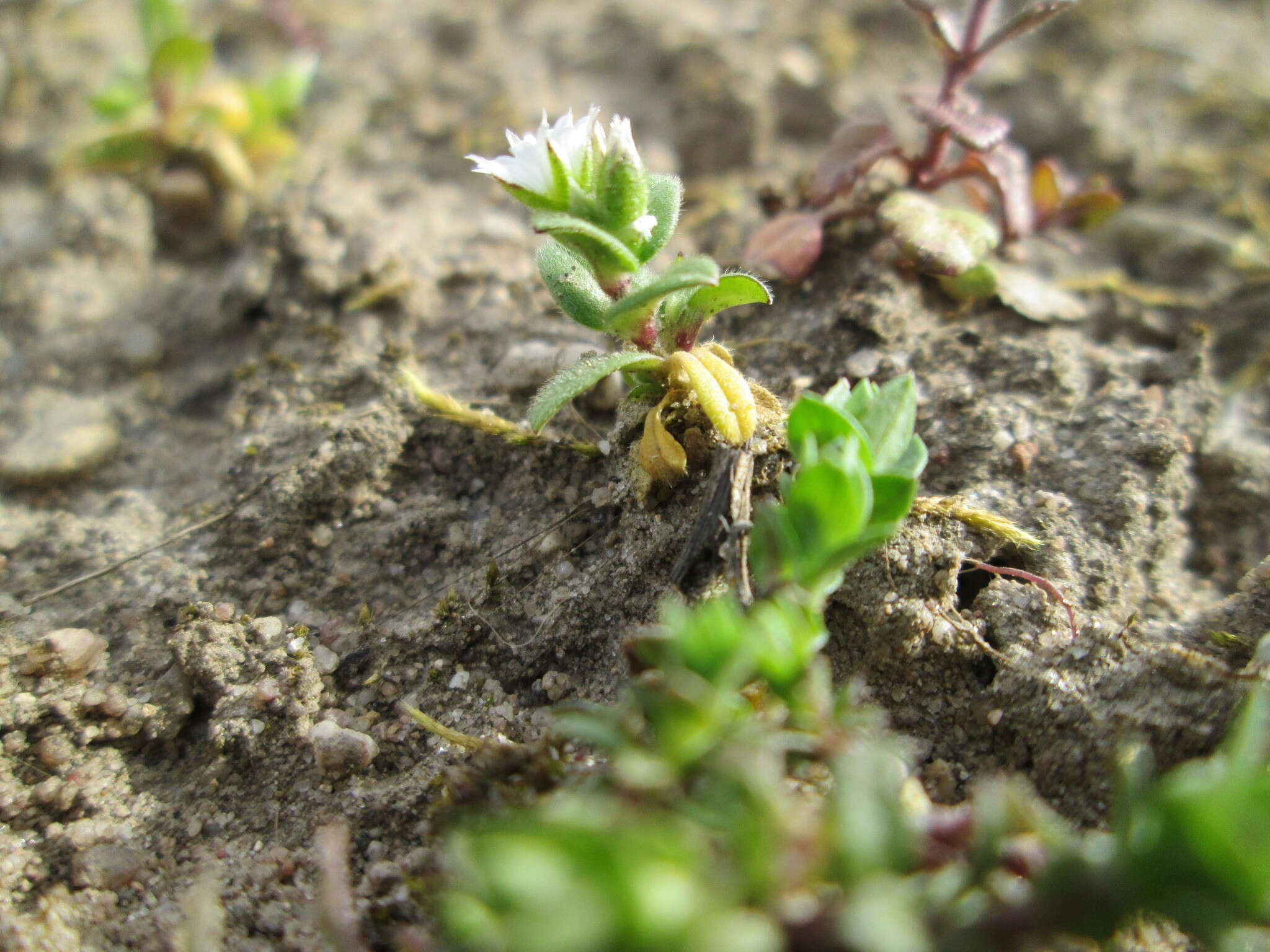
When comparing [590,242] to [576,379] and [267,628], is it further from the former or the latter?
[267,628]


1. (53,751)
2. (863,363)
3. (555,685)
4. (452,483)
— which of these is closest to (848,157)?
(863,363)

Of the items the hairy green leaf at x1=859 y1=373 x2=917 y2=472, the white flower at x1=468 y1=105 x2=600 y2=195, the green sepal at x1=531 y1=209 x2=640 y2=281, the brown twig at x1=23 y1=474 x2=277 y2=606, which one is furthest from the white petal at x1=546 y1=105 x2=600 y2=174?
the brown twig at x1=23 y1=474 x2=277 y2=606

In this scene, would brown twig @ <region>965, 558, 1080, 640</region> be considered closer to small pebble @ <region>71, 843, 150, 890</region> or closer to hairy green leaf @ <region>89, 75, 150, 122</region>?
small pebble @ <region>71, 843, 150, 890</region>

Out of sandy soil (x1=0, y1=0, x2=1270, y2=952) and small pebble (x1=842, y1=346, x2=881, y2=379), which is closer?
sandy soil (x1=0, y1=0, x2=1270, y2=952)

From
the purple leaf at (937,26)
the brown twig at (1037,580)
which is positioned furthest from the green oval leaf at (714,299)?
the purple leaf at (937,26)

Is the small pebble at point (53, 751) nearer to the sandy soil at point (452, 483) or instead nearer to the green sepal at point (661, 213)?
the sandy soil at point (452, 483)

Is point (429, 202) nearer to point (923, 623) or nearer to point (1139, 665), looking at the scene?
point (923, 623)
